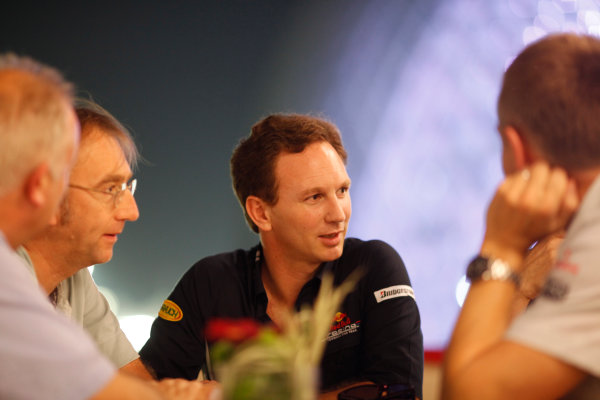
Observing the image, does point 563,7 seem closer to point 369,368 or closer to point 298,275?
point 298,275

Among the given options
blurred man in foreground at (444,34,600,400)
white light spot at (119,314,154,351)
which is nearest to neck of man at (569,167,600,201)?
blurred man in foreground at (444,34,600,400)

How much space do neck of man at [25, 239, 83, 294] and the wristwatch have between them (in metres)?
1.18

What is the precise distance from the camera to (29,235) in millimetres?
958

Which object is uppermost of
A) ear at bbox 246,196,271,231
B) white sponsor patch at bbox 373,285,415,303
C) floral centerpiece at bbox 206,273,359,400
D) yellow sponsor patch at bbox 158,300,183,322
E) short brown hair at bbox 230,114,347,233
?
short brown hair at bbox 230,114,347,233

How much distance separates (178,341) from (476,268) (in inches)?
43.1

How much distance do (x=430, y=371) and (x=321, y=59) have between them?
205 cm

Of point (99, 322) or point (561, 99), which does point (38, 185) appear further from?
point (99, 322)

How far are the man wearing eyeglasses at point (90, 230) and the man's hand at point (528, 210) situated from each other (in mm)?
1142

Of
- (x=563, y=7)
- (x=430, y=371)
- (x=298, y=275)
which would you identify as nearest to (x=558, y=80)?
(x=298, y=275)

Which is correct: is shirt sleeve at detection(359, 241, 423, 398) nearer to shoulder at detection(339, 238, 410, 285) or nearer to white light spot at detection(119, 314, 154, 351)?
shoulder at detection(339, 238, 410, 285)

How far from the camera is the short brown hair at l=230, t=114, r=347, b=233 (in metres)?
2.00

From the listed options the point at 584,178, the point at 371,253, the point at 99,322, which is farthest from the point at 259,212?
the point at 584,178

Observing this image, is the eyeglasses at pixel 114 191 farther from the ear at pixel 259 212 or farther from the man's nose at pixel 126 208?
the ear at pixel 259 212

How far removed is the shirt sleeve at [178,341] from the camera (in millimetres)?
1769
